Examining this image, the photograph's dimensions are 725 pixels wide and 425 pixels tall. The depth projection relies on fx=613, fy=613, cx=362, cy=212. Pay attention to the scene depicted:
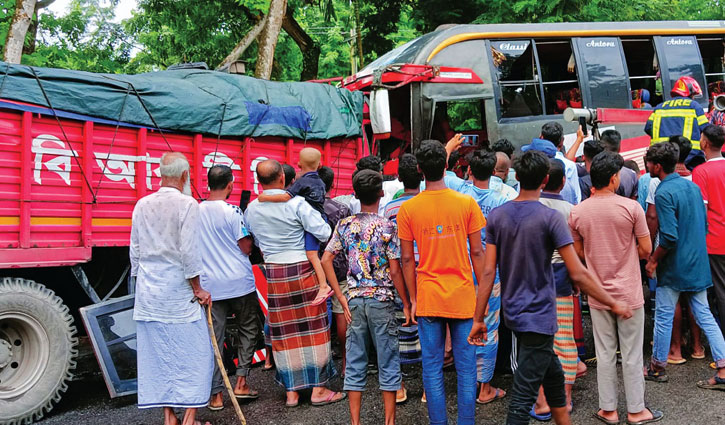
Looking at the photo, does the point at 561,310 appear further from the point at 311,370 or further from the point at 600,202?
the point at 311,370

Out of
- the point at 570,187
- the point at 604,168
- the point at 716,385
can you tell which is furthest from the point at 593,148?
the point at 716,385

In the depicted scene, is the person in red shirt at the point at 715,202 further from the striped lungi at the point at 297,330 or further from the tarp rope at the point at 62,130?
the tarp rope at the point at 62,130

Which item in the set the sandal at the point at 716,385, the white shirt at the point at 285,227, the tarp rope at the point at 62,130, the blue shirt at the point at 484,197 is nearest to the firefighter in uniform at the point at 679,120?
the sandal at the point at 716,385

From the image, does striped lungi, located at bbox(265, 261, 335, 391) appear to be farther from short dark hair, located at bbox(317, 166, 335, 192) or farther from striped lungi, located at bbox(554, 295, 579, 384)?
striped lungi, located at bbox(554, 295, 579, 384)

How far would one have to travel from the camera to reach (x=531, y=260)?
3.36 meters

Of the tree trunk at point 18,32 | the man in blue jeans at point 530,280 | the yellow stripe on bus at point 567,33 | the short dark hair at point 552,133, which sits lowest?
the man in blue jeans at point 530,280

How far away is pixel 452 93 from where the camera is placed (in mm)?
7762

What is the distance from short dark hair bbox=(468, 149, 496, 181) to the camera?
4633 mm

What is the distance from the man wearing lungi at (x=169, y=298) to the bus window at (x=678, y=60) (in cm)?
733

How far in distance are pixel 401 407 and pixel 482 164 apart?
1.95 metres

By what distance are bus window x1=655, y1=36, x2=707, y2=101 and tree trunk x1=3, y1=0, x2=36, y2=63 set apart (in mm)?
9153

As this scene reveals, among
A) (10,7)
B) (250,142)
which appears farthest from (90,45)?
(250,142)

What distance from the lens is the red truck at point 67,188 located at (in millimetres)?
4535

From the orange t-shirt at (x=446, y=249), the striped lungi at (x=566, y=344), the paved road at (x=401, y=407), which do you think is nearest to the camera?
the orange t-shirt at (x=446, y=249)
